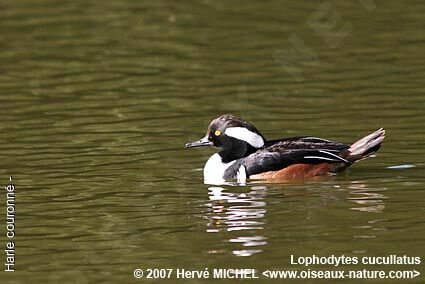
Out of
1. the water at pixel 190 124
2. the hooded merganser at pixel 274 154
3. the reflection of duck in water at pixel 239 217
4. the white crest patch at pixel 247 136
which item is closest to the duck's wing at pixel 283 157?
the hooded merganser at pixel 274 154

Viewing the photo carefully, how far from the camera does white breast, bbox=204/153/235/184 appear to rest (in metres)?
15.1

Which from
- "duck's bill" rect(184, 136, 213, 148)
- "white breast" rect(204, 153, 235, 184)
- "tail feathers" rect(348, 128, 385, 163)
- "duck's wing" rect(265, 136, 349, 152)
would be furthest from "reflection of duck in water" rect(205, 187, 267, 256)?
"tail feathers" rect(348, 128, 385, 163)

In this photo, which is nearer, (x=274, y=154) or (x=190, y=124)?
(x=274, y=154)

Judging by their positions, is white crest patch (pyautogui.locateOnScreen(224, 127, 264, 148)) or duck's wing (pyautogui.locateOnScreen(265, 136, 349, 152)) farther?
white crest patch (pyautogui.locateOnScreen(224, 127, 264, 148))

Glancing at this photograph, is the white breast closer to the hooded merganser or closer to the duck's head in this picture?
the hooded merganser

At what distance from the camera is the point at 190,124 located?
1780 centimetres

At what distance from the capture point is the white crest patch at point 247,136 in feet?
50.2

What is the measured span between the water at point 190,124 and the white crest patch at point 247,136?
2.14ft

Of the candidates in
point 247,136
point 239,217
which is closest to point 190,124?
point 247,136

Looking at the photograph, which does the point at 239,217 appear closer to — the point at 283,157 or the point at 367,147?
the point at 283,157

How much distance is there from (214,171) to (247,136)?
59 centimetres

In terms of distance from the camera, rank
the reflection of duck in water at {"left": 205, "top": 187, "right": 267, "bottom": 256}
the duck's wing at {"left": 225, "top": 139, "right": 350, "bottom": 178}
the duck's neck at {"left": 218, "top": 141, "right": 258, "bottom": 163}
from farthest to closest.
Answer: the duck's neck at {"left": 218, "top": 141, "right": 258, "bottom": 163} → the duck's wing at {"left": 225, "top": 139, "right": 350, "bottom": 178} → the reflection of duck in water at {"left": 205, "top": 187, "right": 267, "bottom": 256}

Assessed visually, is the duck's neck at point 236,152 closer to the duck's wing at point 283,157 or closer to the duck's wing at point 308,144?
the duck's wing at point 283,157

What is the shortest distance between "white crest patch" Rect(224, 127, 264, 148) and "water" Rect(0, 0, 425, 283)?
65 cm
